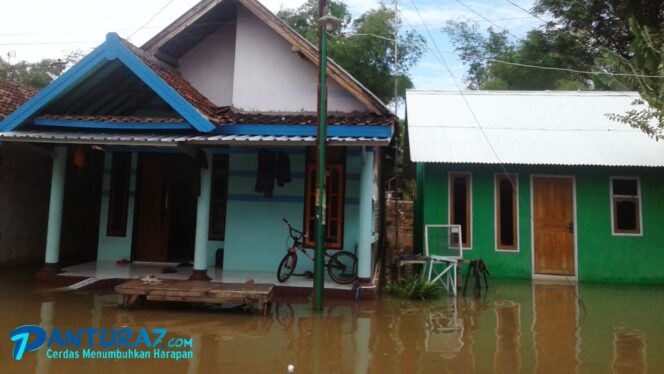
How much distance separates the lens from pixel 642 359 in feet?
16.5

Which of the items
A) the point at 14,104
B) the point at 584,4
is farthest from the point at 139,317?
the point at 584,4

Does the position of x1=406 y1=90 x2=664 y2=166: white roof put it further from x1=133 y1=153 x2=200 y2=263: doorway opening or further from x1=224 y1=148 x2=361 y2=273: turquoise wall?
x1=133 y1=153 x2=200 y2=263: doorway opening

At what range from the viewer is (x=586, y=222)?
10.3 metres

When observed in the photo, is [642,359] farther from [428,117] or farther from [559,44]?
[559,44]

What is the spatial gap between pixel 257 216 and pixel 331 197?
152 centimetres

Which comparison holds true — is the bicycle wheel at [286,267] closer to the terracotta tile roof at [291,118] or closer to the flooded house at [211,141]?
the flooded house at [211,141]

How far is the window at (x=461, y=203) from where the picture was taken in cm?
1055

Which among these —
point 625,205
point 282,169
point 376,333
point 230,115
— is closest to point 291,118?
point 282,169

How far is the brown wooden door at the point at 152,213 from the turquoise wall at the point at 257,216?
5.21 ft

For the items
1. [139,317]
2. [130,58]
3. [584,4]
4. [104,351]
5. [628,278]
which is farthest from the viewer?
[584,4]

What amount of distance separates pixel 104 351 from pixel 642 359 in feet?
19.6

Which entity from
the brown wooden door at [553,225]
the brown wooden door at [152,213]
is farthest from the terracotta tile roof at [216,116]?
Answer: the brown wooden door at [553,225]

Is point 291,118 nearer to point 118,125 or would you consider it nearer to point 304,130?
point 304,130

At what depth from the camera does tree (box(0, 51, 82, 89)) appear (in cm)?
2634
